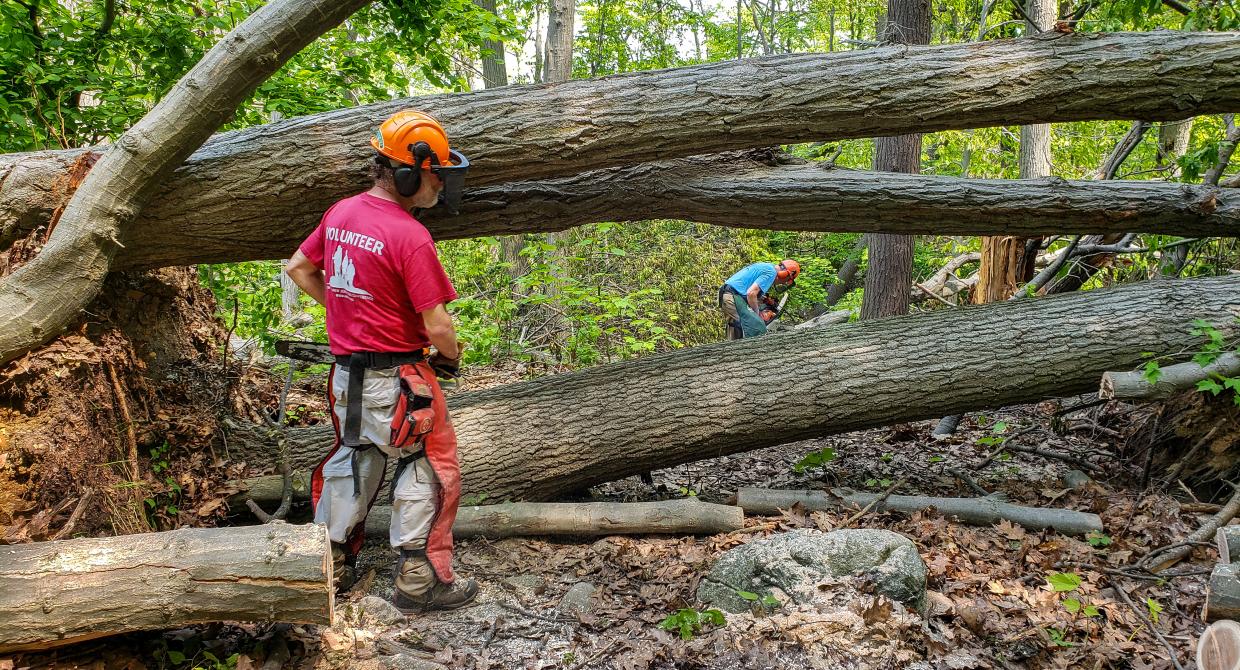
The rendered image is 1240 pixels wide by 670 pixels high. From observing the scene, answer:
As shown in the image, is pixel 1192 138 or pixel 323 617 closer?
pixel 323 617

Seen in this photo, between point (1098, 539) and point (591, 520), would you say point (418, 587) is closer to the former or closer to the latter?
point (591, 520)

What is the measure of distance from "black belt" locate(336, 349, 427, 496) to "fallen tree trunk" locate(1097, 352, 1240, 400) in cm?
390

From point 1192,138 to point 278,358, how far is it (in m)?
13.4

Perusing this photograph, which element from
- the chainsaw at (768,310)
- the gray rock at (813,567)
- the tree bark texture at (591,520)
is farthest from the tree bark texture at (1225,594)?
the chainsaw at (768,310)

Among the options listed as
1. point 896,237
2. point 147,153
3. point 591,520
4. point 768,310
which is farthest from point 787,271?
point 147,153

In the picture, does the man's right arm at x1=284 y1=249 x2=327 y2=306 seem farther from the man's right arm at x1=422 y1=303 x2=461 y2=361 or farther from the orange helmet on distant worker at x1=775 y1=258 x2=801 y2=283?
the orange helmet on distant worker at x1=775 y1=258 x2=801 y2=283

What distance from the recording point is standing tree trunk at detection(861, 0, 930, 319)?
7.04 m

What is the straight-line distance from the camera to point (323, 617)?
2.94 metres

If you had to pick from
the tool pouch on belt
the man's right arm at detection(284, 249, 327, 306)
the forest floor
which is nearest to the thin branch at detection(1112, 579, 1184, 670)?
the forest floor

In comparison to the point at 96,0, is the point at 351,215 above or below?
below

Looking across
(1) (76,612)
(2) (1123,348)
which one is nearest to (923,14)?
(2) (1123,348)

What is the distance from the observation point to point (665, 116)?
4.09m

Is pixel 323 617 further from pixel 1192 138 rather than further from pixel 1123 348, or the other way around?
pixel 1192 138

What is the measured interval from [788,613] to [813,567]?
0.27m
